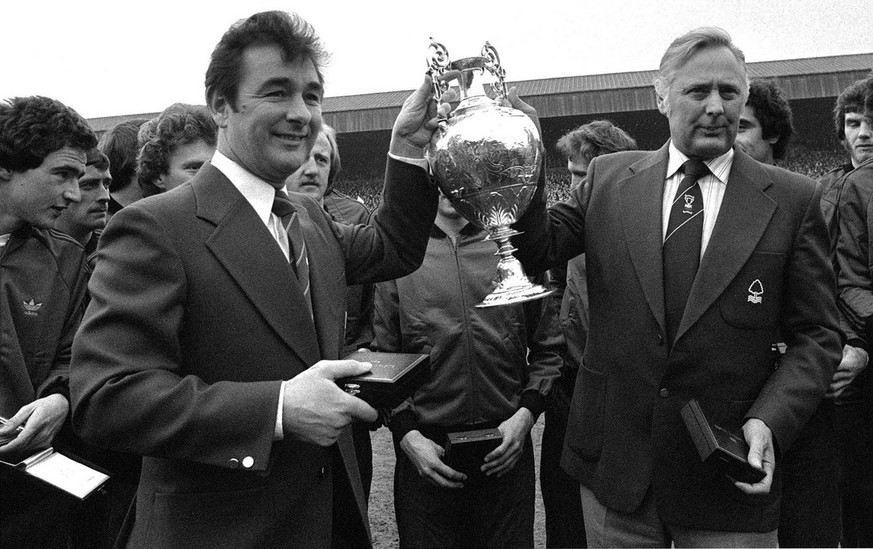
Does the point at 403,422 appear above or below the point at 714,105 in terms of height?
below

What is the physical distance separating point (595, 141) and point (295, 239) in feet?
8.34

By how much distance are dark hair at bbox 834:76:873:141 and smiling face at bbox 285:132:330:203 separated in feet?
8.37

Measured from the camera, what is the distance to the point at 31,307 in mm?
2797

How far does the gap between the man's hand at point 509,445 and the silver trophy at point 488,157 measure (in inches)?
48.3

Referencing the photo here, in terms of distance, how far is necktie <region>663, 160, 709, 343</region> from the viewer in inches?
95.0

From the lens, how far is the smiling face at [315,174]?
3.77m

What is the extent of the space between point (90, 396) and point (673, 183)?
1833 mm

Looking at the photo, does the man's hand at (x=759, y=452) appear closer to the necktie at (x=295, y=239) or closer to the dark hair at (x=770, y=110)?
the necktie at (x=295, y=239)

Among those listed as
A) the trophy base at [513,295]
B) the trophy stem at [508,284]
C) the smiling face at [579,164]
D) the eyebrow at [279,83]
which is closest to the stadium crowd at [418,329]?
the eyebrow at [279,83]

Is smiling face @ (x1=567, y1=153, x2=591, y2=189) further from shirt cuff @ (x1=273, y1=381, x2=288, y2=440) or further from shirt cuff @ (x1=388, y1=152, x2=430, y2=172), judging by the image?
shirt cuff @ (x1=273, y1=381, x2=288, y2=440)

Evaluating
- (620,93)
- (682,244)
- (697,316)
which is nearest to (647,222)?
(682,244)

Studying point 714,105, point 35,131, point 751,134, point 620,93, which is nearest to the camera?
point 714,105

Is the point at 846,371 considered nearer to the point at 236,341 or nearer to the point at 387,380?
the point at 387,380

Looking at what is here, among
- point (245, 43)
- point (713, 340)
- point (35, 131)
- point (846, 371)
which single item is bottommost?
point (846, 371)
